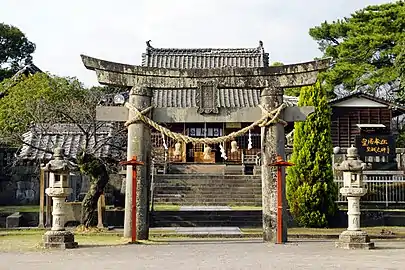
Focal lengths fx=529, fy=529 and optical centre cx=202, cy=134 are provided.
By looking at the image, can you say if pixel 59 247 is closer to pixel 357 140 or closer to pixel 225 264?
pixel 225 264

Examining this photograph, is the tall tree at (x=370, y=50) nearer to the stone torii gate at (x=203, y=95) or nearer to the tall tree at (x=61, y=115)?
the tall tree at (x=61, y=115)

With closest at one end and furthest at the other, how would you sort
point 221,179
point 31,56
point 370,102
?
1. point 221,179
2. point 370,102
3. point 31,56

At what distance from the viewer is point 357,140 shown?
26.2 metres

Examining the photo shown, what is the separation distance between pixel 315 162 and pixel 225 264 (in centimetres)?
1137

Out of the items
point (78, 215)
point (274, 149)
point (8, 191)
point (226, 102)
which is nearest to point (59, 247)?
point (274, 149)

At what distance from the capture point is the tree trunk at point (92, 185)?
17.7 m

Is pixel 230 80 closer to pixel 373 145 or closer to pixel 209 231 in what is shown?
pixel 209 231

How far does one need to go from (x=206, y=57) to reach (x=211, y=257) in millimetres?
36049

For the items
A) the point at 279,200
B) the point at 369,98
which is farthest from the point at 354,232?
the point at 369,98

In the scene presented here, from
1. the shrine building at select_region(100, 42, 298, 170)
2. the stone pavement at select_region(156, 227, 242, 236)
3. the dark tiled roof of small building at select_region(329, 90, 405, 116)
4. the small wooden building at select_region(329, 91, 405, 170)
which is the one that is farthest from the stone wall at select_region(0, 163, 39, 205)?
the dark tiled roof of small building at select_region(329, 90, 405, 116)

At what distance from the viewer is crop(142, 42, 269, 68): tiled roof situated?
45.1 m

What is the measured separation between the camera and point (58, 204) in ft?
43.0

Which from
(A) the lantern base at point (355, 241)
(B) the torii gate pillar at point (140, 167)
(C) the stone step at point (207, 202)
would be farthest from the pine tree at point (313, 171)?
(B) the torii gate pillar at point (140, 167)

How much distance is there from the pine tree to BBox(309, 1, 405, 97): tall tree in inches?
823
